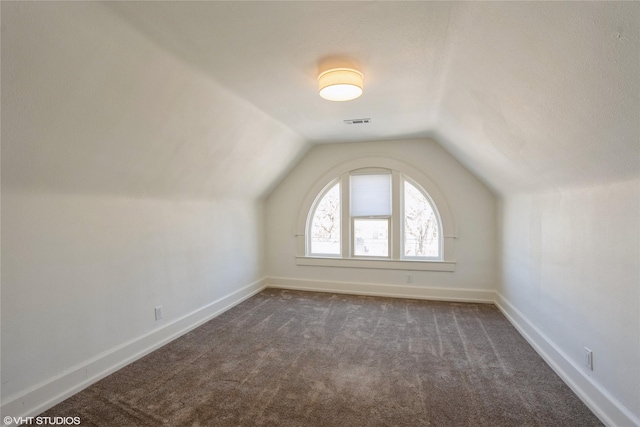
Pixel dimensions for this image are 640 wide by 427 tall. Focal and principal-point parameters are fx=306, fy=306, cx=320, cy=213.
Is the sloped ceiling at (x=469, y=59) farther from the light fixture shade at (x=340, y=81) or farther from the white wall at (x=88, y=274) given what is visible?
the white wall at (x=88, y=274)

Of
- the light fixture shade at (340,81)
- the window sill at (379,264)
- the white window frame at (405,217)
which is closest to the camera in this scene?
the light fixture shade at (340,81)

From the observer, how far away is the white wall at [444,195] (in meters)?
4.34

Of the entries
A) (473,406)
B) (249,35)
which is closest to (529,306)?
(473,406)

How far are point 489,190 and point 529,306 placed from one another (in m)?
1.73

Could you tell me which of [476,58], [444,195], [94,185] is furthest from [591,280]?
[94,185]

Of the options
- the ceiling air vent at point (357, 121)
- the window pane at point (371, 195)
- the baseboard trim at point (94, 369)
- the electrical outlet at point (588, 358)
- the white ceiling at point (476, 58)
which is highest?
the ceiling air vent at point (357, 121)

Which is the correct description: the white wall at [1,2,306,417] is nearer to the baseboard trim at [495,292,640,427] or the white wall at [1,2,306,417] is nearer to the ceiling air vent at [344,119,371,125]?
the ceiling air vent at [344,119,371,125]

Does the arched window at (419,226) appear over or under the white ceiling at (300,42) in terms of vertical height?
under

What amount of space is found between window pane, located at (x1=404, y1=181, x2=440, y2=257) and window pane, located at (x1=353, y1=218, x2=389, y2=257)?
319mm

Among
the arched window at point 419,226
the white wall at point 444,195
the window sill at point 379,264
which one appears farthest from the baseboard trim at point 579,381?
the arched window at point 419,226

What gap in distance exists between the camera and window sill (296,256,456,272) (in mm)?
4457

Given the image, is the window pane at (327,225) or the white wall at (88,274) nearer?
the white wall at (88,274)

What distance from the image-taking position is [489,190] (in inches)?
169

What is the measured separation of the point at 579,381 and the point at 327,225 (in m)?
3.55
